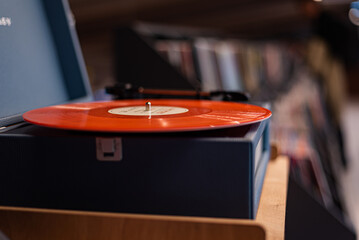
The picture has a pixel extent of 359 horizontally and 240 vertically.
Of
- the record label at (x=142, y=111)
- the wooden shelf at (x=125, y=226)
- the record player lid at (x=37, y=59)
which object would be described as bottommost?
the wooden shelf at (x=125, y=226)

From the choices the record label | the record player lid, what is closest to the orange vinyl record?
the record label

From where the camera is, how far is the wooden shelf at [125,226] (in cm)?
51

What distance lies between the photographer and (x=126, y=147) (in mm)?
546

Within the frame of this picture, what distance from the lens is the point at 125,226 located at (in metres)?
0.53

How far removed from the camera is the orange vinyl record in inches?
20.8

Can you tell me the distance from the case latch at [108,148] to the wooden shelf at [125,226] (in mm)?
85

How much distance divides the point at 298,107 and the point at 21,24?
7.26 ft

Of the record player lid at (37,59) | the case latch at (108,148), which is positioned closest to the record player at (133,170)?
the case latch at (108,148)

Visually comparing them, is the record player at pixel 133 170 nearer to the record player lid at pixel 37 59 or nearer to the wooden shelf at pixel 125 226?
the wooden shelf at pixel 125 226

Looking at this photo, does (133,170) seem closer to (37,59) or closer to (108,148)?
(108,148)

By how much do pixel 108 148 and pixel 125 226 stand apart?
119 millimetres

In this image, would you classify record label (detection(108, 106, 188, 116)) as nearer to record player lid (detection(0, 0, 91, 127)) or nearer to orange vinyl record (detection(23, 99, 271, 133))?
orange vinyl record (detection(23, 99, 271, 133))

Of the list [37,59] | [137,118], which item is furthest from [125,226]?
[37,59]

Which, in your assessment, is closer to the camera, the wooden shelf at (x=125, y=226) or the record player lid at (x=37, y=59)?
the wooden shelf at (x=125, y=226)
